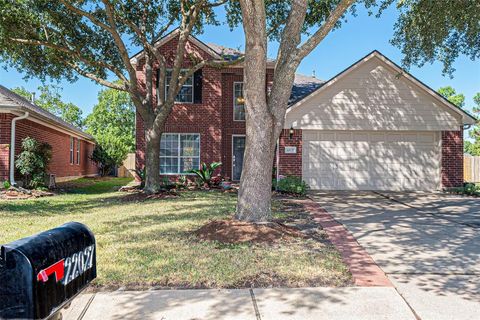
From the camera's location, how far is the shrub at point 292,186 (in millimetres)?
12823

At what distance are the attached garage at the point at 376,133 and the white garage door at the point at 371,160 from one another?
0.12ft

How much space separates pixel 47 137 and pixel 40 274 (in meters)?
17.4

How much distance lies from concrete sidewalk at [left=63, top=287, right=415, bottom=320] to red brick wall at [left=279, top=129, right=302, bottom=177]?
34.2ft

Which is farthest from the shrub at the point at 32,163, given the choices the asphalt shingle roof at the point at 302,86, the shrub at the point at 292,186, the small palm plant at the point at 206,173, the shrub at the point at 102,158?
the shrub at the point at 102,158

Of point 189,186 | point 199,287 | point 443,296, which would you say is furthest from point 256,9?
point 189,186

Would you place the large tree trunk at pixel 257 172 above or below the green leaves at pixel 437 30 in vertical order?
below

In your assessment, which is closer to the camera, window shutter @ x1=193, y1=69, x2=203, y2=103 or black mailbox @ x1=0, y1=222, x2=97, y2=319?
black mailbox @ x1=0, y1=222, x2=97, y2=319

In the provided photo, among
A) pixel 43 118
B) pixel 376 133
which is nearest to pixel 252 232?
pixel 376 133

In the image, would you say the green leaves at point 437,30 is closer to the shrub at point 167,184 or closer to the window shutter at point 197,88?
the window shutter at point 197,88

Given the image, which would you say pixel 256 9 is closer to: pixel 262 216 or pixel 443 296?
pixel 262 216

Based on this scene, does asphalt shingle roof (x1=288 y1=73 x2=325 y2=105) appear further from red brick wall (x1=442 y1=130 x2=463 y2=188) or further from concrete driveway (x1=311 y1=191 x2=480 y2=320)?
concrete driveway (x1=311 y1=191 x2=480 y2=320)

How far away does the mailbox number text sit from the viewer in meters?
2.57

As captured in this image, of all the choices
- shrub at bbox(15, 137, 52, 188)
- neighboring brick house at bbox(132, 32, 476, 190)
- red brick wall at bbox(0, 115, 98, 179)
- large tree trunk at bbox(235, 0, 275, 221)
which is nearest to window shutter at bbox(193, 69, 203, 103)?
neighboring brick house at bbox(132, 32, 476, 190)

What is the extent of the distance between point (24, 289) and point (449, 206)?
11130 millimetres
